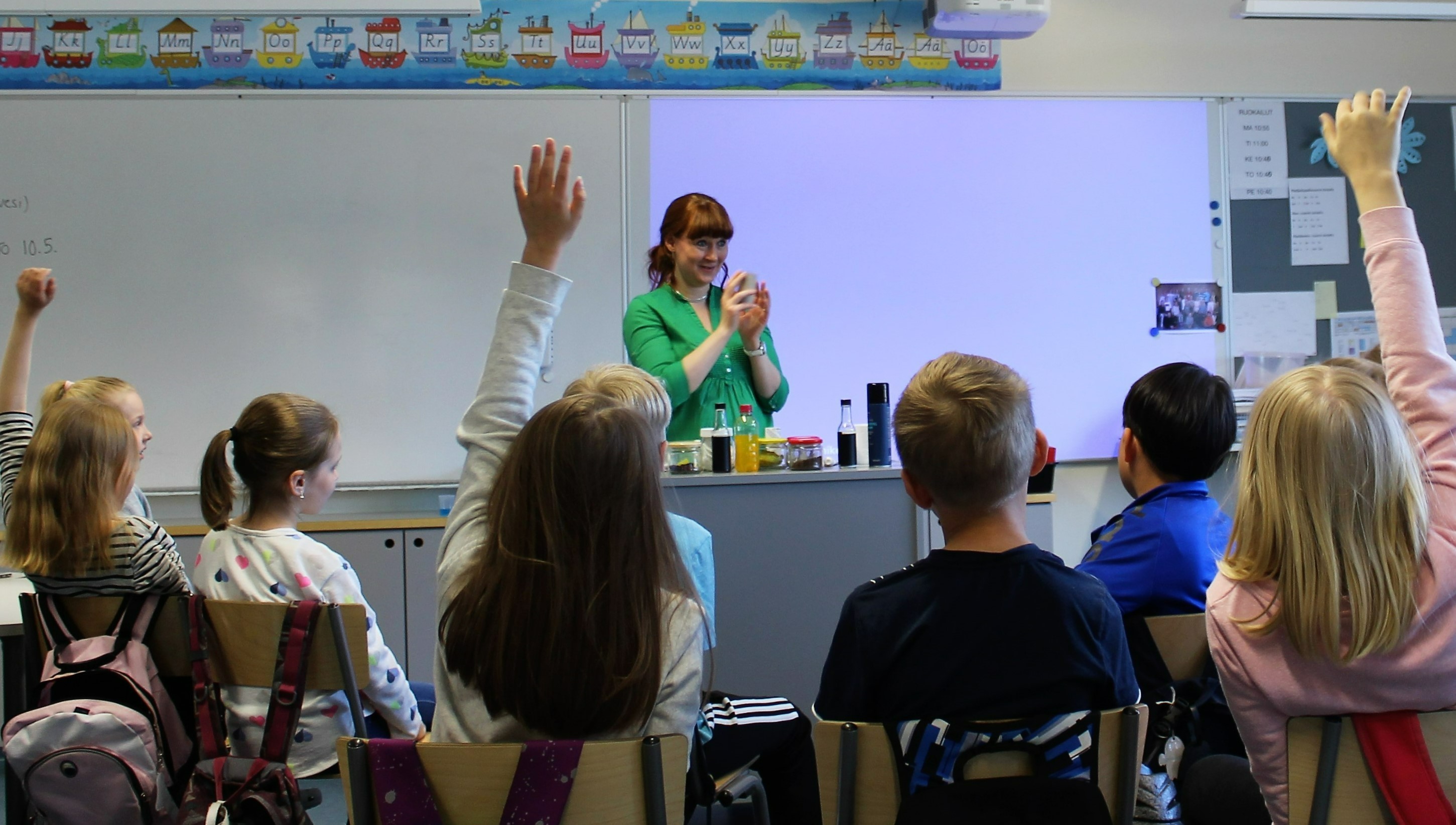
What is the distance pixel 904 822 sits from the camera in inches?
39.5

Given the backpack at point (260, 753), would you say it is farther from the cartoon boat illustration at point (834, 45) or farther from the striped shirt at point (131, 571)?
the cartoon boat illustration at point (834, 45)

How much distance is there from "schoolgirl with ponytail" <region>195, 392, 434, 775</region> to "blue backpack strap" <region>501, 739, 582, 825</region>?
2.21 ft

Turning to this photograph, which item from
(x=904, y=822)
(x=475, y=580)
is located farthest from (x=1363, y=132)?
(x=475, y=580)

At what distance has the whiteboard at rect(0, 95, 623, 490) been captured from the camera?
346 cm

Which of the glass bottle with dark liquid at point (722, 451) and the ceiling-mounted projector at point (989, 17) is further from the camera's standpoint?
the ceiling-mounted projector at point (989, 17)

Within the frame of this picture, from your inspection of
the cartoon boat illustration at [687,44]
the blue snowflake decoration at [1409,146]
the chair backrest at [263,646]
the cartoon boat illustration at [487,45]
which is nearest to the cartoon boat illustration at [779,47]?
the cartoon boat illustration at [687,44]

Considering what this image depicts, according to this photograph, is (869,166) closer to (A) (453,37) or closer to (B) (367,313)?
(A) (453,37)

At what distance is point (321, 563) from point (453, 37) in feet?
8.24

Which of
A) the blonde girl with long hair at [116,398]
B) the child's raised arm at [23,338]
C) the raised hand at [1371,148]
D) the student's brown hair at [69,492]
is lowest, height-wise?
the student's brown hair at [69,492]

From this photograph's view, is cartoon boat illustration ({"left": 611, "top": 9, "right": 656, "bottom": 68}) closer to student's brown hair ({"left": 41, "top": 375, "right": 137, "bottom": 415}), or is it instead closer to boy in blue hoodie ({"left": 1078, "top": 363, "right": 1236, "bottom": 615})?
student's brown hair ({"left": 41, "top": 375, "right": 137, "bottom": 415})

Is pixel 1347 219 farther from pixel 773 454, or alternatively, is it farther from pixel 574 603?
pixel 574 603

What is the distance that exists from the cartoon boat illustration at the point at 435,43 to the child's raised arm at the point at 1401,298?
3043mm

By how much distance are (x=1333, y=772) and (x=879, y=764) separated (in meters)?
0.51

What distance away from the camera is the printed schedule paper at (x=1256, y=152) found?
3908mm
